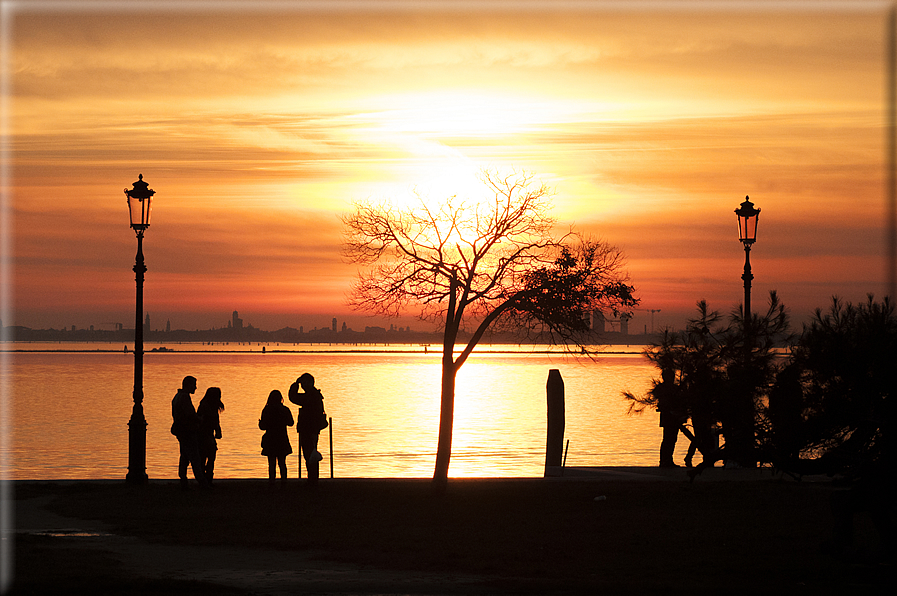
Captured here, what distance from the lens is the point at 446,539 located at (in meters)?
14.4

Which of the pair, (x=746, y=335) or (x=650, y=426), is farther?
(x=650, y=426)

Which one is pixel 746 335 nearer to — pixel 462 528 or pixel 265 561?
pixel 462 528

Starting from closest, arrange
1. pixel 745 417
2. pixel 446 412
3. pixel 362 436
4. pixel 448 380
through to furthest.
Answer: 1. pixel 745 417
2. pixel 448 380
3. pixel 446 412
4. pixel 362 436

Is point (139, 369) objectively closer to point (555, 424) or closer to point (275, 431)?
point (275, 431)

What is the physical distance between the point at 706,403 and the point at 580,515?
9.00ft

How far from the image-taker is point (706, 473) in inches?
862

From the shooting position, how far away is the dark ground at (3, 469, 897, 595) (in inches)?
441

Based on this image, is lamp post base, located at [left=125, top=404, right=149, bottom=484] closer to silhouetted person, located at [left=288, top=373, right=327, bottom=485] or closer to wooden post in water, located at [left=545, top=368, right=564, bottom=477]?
silhouetted person, located at [left=288, top=373, right=327, bottom=485]

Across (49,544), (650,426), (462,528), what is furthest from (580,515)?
(650,426)

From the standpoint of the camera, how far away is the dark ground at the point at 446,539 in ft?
36.8

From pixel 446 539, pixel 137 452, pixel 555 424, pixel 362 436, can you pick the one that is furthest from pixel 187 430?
pixel 362 436

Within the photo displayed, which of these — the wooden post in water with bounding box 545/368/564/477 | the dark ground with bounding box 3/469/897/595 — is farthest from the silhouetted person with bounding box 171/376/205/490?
the wooden post in water with bounding box 545/368/564/477

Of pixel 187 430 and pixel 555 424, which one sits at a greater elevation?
pixel 187 430

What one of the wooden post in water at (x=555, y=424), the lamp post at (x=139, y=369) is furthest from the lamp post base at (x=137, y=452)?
the wooden post in water at (x=555, y=424)
